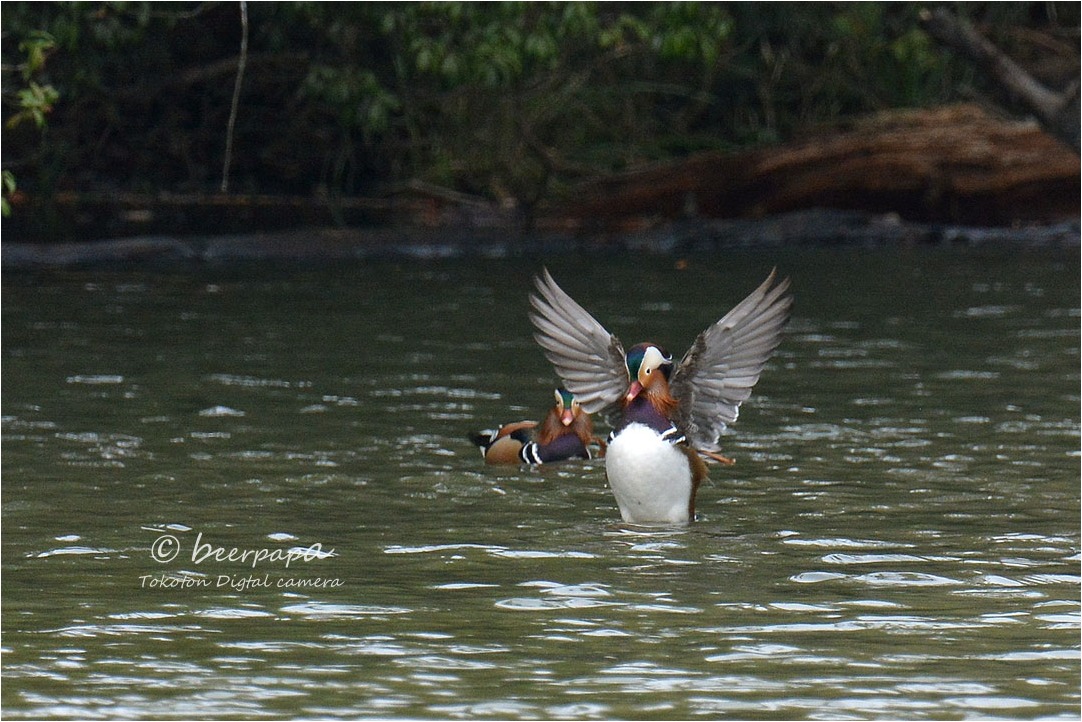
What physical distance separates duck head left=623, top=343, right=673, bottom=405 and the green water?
611mm

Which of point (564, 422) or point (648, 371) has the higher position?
point (564, 422)

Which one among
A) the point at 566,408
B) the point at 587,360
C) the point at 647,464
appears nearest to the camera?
the point at 647,464

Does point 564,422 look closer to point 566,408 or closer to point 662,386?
point 566,408

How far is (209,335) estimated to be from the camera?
15602mm

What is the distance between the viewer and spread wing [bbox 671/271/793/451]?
29.5 feet

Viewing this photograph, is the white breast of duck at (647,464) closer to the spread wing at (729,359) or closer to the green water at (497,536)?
the green water at (497,536)

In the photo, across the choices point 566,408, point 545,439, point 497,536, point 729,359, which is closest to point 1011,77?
point 566,408

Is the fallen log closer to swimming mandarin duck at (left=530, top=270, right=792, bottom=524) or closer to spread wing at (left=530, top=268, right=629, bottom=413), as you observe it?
swimming mandarin duck at (left=530, top=270, right=792, bottom=524)

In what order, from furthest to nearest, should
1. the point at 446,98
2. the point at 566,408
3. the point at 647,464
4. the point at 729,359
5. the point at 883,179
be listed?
the point at 446,98, the point at 883,179, the point at 566,408, the point at 729,359, the point at 647,464

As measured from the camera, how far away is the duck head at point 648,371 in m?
8.57

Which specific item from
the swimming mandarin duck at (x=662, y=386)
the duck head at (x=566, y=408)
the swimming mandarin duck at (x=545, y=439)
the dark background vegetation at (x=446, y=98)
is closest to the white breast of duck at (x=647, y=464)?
the swimming mandarin duck at (x=662, y=386)

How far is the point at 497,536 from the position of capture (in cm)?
856

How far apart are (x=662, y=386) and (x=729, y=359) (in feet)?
1.81

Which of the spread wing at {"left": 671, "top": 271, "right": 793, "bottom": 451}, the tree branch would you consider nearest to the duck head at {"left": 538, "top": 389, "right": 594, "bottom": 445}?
the spread wing at {"left": 671, "top": 271, "right": 793, "bottom": 451}
